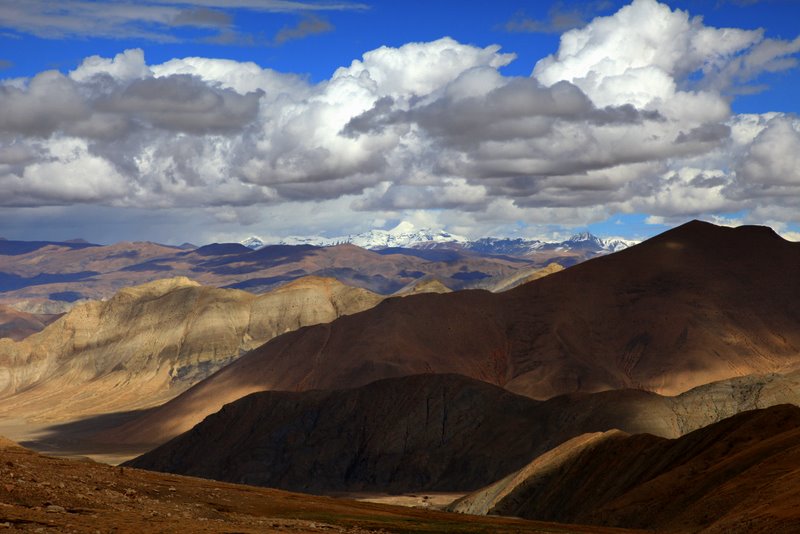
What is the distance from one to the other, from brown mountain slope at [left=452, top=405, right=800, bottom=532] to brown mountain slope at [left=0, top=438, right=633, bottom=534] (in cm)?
962

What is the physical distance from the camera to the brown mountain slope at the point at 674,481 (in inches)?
2255

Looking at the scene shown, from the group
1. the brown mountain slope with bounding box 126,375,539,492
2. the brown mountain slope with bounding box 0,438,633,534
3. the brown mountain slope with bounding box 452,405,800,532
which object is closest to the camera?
the brown mountain slope with bounding box 0,438,633,534

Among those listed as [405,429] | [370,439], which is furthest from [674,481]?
[370,439]

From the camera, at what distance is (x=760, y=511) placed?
51.4 meters

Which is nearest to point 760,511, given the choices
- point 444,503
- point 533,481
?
point 533,481

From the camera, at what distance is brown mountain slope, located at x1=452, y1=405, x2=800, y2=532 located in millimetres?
A: 57281

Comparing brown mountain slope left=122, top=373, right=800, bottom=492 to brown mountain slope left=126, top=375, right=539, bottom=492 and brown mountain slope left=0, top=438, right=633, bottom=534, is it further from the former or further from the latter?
brown mountain slope left=0, top=438, right=633, bottom=534

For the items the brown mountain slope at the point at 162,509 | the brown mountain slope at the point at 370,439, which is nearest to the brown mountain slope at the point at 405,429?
the brown mountain slope at the point at 370,439

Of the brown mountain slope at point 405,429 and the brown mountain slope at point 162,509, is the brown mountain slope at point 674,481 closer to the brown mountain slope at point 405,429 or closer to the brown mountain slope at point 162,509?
the brown mountain slope at point 162,509

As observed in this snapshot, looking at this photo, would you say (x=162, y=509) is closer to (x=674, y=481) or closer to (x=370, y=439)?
(x=674, y=481)

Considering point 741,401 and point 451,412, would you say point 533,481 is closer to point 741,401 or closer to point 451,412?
point 741,401

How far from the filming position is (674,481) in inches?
3108

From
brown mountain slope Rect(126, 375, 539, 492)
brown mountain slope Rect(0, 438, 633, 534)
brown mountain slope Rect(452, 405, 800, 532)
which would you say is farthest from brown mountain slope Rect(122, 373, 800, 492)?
brown mountain slope Rect(0, 438, 633, 534)

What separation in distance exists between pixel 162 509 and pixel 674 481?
45.9 m
